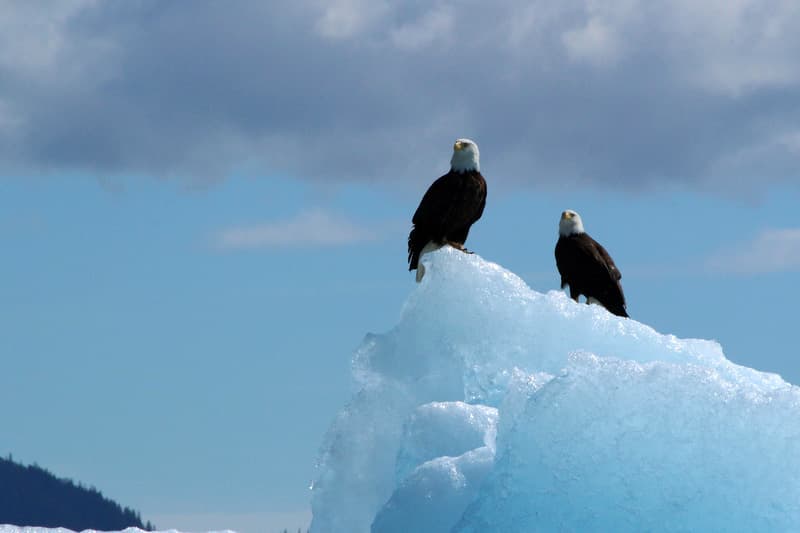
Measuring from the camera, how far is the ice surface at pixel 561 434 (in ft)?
24.7

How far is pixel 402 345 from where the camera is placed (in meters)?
10.5

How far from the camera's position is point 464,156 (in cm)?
1378

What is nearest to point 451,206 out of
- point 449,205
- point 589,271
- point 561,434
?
point 449,205

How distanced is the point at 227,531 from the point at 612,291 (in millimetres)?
5769

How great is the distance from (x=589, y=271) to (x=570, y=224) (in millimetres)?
697

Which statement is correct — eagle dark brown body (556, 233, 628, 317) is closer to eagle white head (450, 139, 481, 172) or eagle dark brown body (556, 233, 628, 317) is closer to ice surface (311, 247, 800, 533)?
eagle white head (450, 139, 481, 172)

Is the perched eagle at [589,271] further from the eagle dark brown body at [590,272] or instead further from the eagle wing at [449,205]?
the eagle wing at [449,205]

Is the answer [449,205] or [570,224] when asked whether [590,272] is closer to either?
Answer: [570,224]

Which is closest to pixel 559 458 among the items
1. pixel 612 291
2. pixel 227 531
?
pixel 227 531

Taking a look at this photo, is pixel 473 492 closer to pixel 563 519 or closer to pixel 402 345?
pixel 563 519

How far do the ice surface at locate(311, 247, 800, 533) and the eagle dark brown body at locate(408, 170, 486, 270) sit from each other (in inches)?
128

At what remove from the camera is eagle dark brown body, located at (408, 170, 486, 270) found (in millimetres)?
13469

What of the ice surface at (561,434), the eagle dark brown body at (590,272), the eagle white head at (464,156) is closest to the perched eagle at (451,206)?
the eagle white head at (464,156)

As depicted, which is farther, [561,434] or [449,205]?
[449,205]
